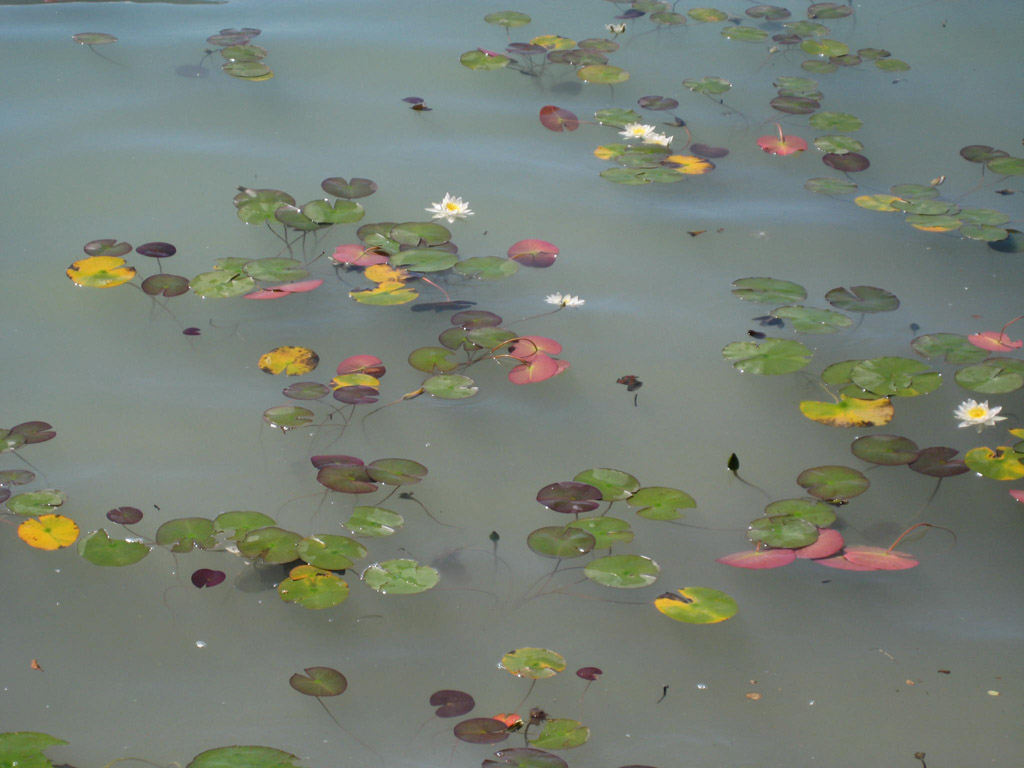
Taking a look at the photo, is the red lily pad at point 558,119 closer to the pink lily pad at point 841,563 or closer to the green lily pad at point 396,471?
the green lily pad at point 396,471

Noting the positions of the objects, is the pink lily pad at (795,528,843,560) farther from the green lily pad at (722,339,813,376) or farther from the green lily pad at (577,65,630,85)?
the green lily pad at (577,65,630,85)

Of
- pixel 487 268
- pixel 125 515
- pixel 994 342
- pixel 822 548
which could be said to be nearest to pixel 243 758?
pixel 125 515

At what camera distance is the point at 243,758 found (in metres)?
1.30

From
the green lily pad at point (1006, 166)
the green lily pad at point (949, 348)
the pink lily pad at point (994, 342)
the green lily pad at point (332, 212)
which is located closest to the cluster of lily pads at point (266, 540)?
the green lily pad at point (332, 212)

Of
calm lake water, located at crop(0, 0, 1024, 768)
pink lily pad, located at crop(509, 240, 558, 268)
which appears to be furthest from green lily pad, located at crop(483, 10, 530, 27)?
pink lily pad, located at crop(509, 240, 558, 268)

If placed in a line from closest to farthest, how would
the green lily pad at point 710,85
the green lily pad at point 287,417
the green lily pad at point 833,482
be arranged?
the green lily pad at point 833,482 → the green lily pad at point 287,417 → the green lily pad at point 710,85

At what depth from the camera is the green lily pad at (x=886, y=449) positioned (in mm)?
1768

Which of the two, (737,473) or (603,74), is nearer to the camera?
(737,473)

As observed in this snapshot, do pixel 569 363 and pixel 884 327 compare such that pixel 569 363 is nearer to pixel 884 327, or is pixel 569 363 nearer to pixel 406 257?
pixel 406 257

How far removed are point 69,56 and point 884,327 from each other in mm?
2662

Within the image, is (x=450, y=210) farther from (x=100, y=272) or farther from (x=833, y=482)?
(x=833, y=482)

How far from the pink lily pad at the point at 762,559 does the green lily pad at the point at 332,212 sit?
1284 millimetres

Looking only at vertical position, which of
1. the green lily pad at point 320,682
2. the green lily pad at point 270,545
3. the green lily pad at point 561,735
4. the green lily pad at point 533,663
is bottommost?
the green lily pad at point 561,735

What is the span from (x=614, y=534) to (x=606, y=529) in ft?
0.06
